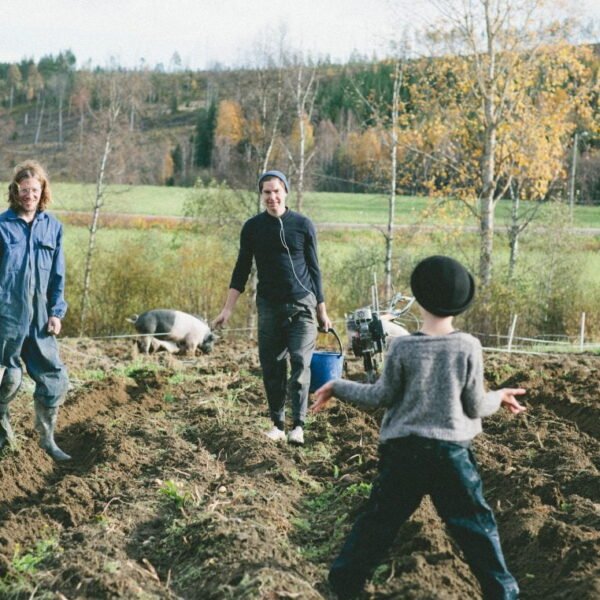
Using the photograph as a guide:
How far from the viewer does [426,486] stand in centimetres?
370

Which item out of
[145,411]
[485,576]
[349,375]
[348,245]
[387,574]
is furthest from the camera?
[348,245]

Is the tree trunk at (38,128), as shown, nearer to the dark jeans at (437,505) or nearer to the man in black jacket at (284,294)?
the man in black jacket at (284,294)

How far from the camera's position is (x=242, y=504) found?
17.2 feet

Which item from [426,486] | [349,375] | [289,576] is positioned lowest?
[349,375]

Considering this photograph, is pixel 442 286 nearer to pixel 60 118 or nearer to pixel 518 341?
pixel 518 341

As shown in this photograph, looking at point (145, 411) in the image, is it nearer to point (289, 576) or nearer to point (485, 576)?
point (289, 576)

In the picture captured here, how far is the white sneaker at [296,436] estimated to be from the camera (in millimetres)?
6984

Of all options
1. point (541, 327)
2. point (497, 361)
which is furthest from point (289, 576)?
point (541, 327)

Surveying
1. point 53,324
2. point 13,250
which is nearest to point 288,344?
point 53,324

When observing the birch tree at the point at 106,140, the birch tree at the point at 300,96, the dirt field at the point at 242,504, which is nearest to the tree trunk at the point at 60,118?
the birch tree at the point at 106,140

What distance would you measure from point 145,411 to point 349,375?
3.11 meters

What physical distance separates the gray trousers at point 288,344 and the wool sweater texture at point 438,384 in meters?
3.24

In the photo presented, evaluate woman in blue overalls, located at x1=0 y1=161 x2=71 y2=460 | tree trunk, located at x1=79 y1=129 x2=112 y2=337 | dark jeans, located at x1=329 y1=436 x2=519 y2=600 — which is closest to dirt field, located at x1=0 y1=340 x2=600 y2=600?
dark jeans, located at x1=329 y1=436 x2=519 y2=600

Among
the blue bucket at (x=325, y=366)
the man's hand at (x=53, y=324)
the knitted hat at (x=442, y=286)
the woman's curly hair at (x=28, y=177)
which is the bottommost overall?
the blue bucket at (x=325, y=366)
